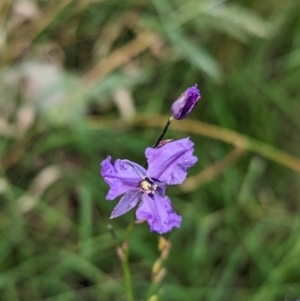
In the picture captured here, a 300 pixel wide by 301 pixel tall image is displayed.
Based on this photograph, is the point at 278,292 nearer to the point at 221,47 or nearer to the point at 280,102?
the point at 280,102

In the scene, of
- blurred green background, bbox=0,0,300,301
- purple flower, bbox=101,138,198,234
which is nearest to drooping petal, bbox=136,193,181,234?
purple flower, bbox=101,138,198,234

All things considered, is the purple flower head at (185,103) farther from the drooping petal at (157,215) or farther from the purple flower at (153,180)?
the drooping petal at (157,215)

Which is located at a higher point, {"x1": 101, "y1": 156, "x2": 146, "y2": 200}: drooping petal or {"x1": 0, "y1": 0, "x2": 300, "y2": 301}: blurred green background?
{"x1": 101, "y1": 156, "x2": 146, "y2": 200}: drooping petal

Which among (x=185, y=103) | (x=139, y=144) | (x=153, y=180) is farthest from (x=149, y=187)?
(x=139, y=144)

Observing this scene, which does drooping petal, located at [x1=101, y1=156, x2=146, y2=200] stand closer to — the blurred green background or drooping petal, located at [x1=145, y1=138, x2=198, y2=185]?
drooping petal, located at [x1=145, y1=138, x2=198, y2=185]

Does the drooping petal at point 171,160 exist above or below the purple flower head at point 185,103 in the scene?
below

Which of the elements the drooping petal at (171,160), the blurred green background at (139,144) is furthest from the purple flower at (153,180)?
the blurred green background at (139,144)

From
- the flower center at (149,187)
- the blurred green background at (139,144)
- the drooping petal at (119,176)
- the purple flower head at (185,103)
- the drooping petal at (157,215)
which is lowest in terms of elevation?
the blurred green background at (139,144)

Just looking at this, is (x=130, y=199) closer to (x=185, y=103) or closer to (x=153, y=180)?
(x=153, y=180)

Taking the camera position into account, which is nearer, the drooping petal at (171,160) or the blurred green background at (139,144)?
the drooping petal at (171,160)

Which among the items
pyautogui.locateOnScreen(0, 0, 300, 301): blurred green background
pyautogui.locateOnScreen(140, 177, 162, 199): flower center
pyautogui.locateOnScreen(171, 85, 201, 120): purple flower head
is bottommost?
pyautogui.locateOnScreen(0, 0, 300, 301): blurred green background
